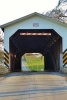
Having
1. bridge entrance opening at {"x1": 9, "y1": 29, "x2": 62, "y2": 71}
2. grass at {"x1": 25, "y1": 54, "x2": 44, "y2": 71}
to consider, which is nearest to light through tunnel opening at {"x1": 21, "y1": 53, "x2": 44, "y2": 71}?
grass at {"x1": 25, "y1": 54, "x2": 44, "y2": 71}

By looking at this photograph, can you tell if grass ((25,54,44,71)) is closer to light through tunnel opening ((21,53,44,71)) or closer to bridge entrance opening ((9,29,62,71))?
light through tunnel opening ((21,53,44,71))

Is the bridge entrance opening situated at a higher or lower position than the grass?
higher

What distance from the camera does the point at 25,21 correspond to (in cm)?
2112

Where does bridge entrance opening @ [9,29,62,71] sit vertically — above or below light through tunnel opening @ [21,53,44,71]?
above

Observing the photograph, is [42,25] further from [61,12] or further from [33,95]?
[33,95]

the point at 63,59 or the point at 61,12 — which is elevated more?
the point at 61,12

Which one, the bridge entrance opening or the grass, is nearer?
the bridge entrance opening

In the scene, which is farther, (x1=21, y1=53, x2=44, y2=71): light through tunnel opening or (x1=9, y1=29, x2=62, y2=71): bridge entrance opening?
(x1=21, y1=53, x2=44, y2=71): light through tunnel opening

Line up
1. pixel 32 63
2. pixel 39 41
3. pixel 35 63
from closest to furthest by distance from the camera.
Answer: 1. pixel 39 41
2. pixel 32 63
3. pixel 35 63

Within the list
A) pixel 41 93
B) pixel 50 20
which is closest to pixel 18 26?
pixel 50 20

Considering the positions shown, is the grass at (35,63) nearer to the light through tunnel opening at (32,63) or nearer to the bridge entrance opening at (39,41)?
the light through tunnel opening at (32,63)

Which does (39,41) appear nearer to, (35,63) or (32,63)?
(32,63)

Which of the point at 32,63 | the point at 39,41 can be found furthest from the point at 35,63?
the point at 39,41

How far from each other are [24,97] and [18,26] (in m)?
12.8
